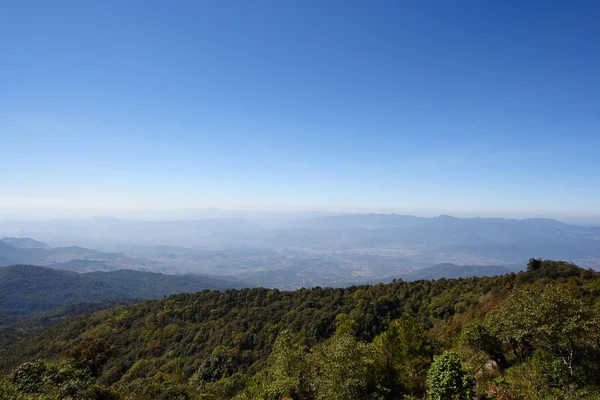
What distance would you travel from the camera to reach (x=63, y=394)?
19.3 meters

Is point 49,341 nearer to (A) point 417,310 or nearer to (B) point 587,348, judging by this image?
(A) point 417,310

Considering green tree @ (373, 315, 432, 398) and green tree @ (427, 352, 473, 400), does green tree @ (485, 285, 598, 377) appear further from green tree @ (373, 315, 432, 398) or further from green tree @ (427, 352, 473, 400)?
green tree @ (373, 315, 432, 398)

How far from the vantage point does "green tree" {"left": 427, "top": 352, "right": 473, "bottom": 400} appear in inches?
595

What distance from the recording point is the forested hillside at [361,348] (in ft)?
50.2

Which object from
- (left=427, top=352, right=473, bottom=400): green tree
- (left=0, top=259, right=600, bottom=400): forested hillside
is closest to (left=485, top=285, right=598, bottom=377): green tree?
(left=0, top=259, right=600, bottom=400): forested hillside

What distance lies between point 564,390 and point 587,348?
5.01 metres

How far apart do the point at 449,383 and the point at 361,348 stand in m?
6.48

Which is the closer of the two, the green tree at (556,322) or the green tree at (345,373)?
the green tree at (556,322)

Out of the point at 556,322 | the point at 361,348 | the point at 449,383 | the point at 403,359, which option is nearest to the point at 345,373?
the point at 361,348

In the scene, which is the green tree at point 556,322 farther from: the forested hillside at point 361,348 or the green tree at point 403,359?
the green tree at point 403,359

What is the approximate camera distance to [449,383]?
15.2 meters

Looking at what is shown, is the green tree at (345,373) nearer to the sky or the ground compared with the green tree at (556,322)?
nearer to the ground

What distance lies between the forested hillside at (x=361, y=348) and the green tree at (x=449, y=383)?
6 centimetres

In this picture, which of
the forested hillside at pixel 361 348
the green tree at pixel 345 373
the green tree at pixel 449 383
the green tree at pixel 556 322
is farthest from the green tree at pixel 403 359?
the green tree at pixel 556 322
